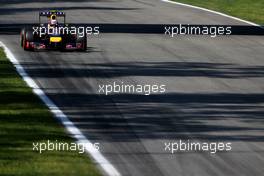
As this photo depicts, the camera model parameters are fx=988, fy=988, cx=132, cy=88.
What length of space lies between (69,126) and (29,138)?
149 centimetres

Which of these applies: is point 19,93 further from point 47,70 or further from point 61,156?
point 61,156

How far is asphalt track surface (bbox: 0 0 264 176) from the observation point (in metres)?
15.5

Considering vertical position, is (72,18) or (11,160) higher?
(11,160)

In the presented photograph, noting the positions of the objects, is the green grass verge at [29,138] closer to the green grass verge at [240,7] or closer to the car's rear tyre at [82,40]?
the car's rear tyre at [82,40]

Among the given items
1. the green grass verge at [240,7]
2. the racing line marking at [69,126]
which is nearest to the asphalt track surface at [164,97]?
the racing line marking at [69,126]

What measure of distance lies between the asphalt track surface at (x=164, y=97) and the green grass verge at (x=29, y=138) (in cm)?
54

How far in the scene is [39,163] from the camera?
48.5 feet

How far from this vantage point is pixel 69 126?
17906 mm

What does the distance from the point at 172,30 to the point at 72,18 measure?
672 centimetres

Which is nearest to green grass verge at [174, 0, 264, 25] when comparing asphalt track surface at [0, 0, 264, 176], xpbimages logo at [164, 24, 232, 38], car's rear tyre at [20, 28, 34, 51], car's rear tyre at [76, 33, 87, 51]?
xpbimages logo at [164, 24, 232, 38]

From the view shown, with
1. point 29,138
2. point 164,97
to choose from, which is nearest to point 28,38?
point 164,97

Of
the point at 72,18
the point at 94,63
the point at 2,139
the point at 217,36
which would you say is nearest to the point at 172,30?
the point at 217,36

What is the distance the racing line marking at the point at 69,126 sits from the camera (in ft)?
48.1

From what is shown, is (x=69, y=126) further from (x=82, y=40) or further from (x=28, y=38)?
(x=82, y=40)
